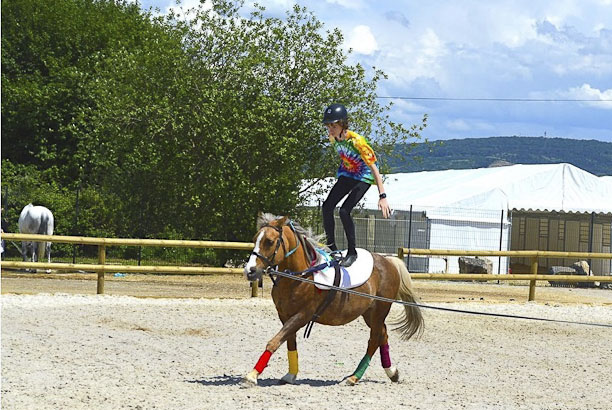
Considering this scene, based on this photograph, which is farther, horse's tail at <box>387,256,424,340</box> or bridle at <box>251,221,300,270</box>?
horse's tail at <box>387,256,424,340</box>

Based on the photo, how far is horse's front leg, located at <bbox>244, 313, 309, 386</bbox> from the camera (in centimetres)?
824

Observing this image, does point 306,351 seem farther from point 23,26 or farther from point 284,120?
point 23,26

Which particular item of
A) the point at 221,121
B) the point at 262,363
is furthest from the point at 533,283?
the point at 262,363

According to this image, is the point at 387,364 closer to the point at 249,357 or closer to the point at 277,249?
the point at 277,249

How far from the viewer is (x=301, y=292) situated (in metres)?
8.52

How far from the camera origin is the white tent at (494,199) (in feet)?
94.3

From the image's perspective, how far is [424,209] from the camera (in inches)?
1154

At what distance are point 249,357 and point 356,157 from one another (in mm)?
3015

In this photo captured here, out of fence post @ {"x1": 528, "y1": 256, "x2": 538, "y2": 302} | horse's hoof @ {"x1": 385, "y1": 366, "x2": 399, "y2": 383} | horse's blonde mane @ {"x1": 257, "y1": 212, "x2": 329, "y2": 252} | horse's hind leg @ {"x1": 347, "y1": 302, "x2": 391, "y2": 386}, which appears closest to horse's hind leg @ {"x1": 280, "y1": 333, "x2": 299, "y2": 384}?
horse's hind leg @ {"x1": 347, "y1": 302, "x2": 391, "y2": 386}

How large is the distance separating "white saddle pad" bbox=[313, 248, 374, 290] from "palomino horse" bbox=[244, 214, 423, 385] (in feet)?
0.20

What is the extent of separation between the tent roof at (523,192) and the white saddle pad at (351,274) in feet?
62.5

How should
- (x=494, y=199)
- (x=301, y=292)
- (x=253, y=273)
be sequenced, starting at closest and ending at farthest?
(x=253, y=273) < (x=301, y=292) < (x=494, y=199)

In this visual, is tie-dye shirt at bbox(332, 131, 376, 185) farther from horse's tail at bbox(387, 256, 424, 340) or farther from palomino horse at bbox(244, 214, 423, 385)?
horse's tail at bbox(387, 256, 424, 340)

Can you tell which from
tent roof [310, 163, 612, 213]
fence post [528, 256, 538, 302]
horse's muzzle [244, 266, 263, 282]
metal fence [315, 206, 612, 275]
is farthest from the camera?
tent roof [310, 163, 612, 213]
